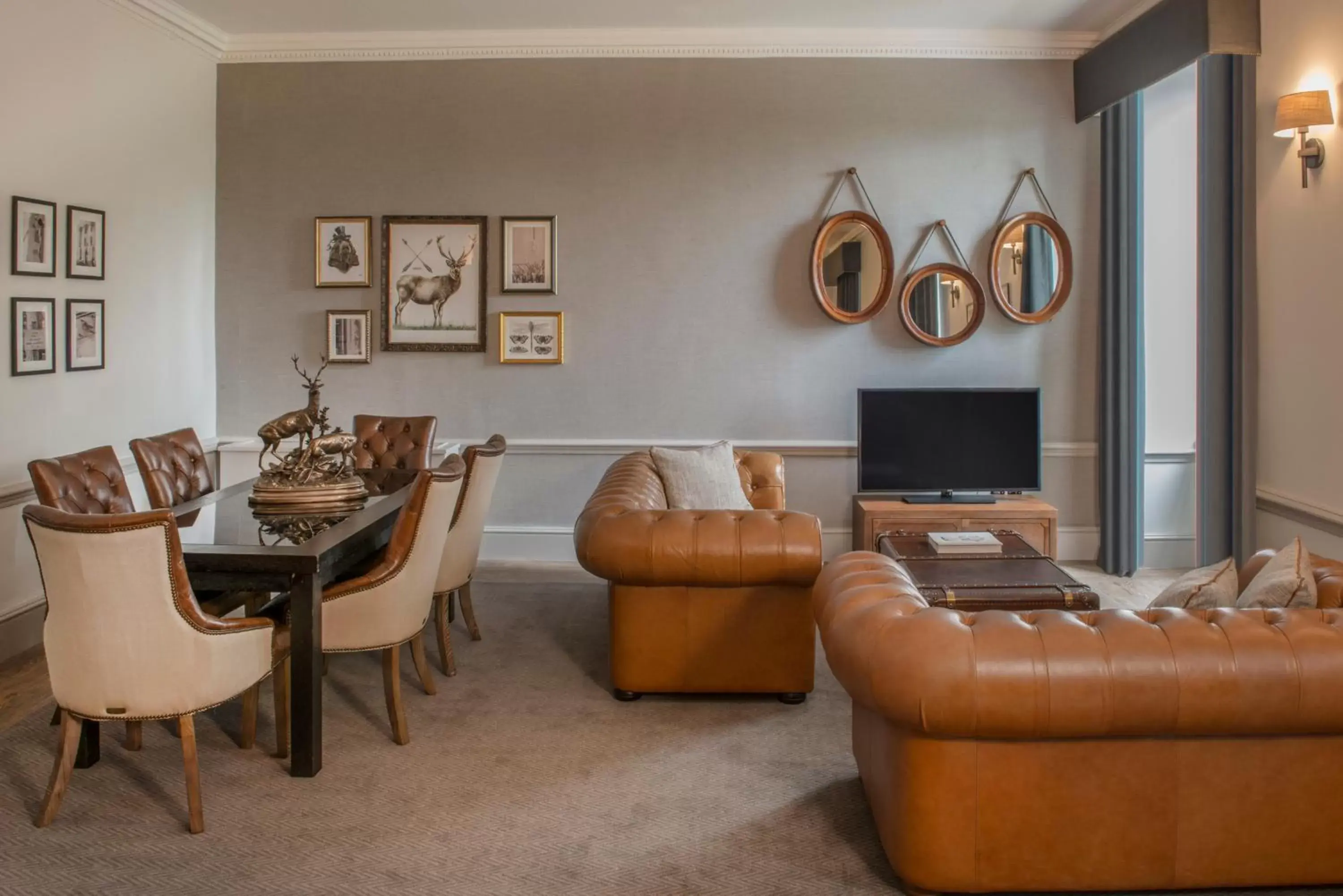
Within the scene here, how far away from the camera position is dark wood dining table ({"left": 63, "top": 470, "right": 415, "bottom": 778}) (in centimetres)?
330

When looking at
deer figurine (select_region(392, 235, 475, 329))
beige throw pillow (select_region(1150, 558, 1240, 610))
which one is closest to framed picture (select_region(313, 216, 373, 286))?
deer figurine (select_region(392, 235, 475, 329))

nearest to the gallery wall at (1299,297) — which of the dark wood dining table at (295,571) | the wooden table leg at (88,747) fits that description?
the dark wood dining table at (295,571)

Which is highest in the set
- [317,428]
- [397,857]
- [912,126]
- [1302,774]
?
[912,126]

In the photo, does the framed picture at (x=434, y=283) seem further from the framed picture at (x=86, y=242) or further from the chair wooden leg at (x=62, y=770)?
the chair wooden leg at (x=62, y=770)

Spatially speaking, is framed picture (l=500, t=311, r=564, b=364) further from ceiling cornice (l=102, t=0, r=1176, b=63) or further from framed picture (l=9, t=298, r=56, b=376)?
framed picture (l=9, t=298, r=56, b=376)

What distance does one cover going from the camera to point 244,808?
10.5 ft

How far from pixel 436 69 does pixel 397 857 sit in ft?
15.6

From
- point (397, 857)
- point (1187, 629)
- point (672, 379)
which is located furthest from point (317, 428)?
point (1187, 629)

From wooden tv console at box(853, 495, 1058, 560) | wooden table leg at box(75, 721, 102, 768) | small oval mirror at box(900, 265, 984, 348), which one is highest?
small oval mirror at box(900, 265, 984, 348)

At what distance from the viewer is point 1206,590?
9.66ft

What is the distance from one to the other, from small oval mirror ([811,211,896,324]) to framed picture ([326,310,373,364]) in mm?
2618

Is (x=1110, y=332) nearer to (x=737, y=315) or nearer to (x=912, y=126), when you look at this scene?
(x=912, y=126)

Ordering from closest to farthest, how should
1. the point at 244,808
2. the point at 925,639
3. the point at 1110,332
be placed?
the point at 925,639 < the point at 244,808 < the point at 1110,332

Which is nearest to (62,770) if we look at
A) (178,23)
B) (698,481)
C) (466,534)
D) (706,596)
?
(466,534)
